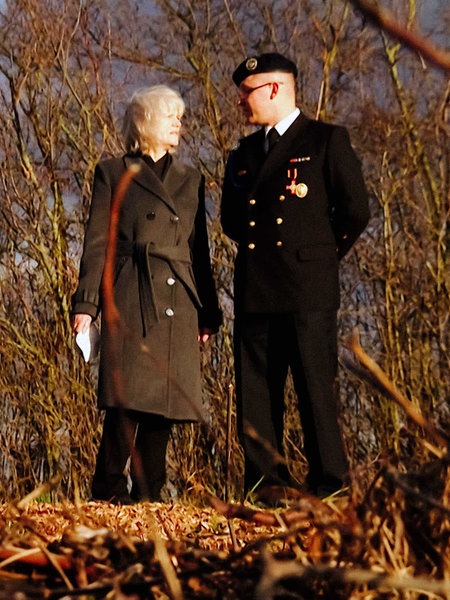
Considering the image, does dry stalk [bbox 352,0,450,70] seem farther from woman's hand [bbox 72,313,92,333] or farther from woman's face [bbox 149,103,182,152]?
woman's face [bbox 149,103,182,152]

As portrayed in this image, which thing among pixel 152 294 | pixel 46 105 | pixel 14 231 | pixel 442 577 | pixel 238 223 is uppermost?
pixel 46 105

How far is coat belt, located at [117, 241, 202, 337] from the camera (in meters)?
5.08

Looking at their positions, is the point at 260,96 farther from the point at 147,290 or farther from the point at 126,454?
A: the point at 126,454

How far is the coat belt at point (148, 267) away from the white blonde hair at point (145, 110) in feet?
1.54

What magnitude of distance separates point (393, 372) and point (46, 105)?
147 inches

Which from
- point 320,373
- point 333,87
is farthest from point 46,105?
point 320,373

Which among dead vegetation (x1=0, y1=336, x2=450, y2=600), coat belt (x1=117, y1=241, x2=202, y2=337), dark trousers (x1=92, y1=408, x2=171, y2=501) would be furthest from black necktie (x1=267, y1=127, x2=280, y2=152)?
dead vegetation (x1=0, y1=336, x2=450, y2=600)

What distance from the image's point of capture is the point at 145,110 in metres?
5.12

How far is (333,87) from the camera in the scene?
31.1 ft

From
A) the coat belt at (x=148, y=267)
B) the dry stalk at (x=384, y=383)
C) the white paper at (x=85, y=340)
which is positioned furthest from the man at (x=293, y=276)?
the dry stalk at (x=384, y=383)

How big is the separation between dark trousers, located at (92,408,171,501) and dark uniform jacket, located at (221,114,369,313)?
0.68 m

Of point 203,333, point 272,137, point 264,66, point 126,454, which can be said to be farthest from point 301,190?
point 126,454

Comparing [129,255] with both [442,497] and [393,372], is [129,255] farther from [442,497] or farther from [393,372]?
[442,497]

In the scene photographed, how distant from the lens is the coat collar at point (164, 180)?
5223mm
